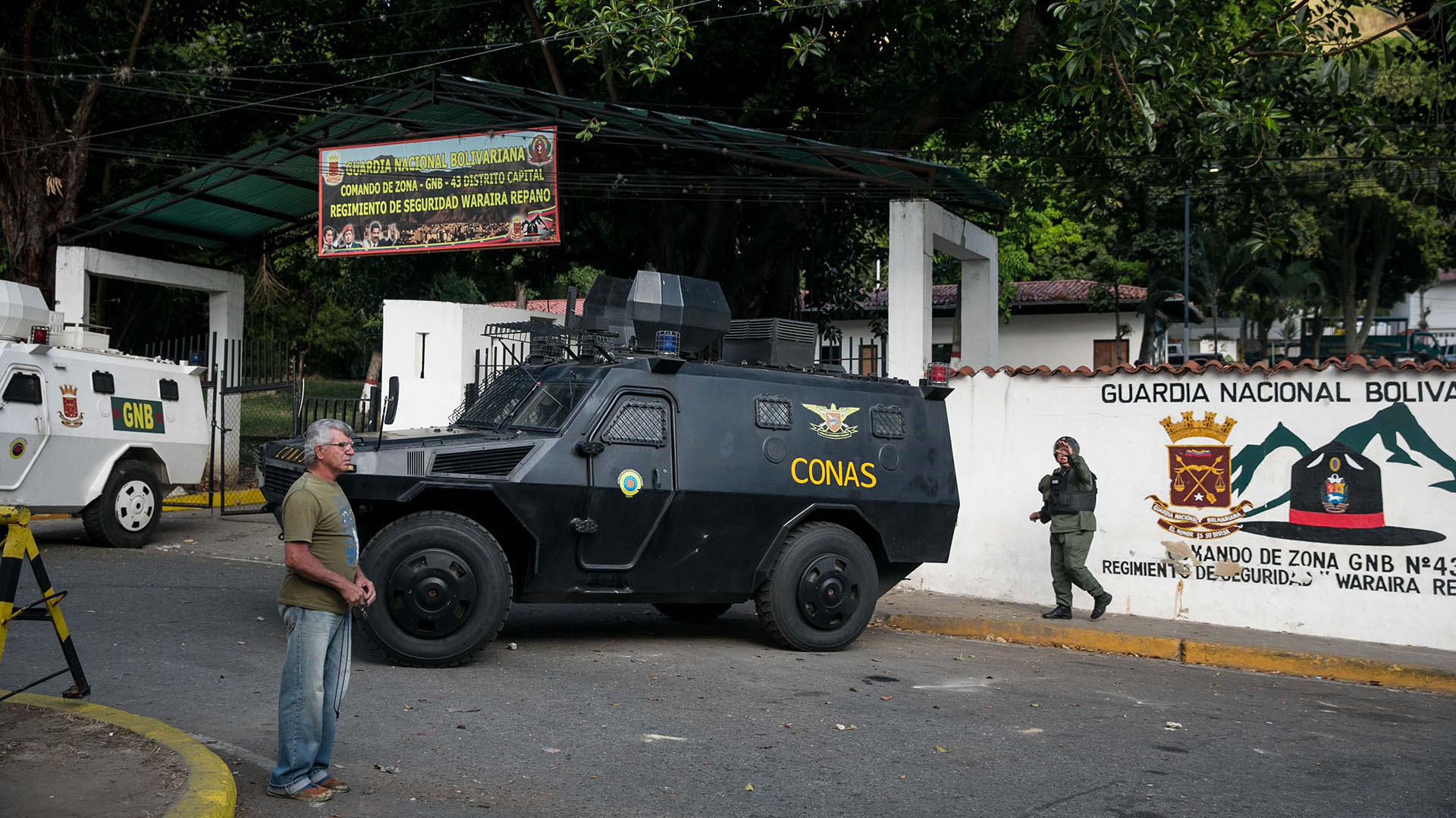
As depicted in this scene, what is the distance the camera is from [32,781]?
4.95 meters

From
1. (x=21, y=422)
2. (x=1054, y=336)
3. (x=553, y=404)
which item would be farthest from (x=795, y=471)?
(x=1054, y=336)

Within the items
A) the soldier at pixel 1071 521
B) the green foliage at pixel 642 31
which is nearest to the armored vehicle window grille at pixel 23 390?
the green foliage at pixel 642 31

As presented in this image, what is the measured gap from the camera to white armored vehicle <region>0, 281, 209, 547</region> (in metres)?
12.4

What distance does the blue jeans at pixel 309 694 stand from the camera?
512 centimetres

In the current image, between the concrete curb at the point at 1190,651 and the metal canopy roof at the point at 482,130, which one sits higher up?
the metal canopy roof at the point at 482,130

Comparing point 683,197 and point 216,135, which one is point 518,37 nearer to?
point 683,197

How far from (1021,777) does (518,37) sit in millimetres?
16568

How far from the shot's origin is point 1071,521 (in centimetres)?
1084

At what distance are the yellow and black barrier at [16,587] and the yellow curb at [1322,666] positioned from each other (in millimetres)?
7850

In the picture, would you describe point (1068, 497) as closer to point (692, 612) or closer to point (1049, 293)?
point (692, 612)

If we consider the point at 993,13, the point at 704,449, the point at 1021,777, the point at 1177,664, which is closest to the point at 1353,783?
the point at 1021,777

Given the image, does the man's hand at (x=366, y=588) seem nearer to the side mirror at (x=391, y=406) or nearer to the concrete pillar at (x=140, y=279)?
the side mirror at (x=391, y=406)

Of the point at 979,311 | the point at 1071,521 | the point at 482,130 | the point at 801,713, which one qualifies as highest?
the point at 482,130

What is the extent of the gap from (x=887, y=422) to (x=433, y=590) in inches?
153
